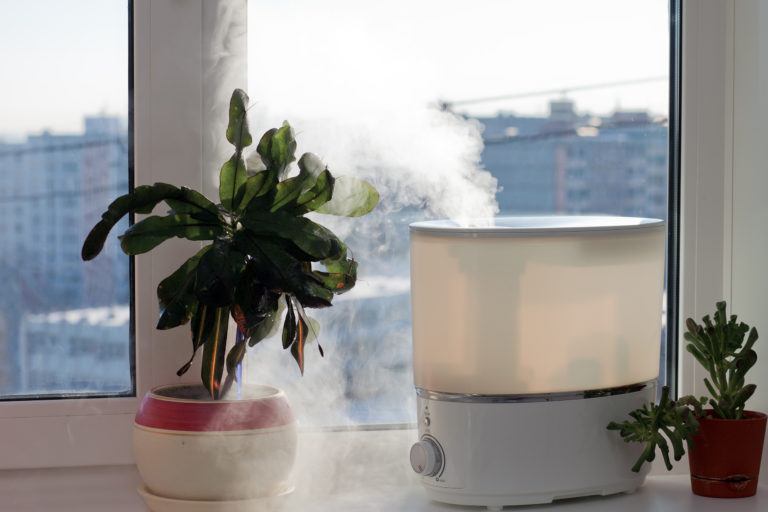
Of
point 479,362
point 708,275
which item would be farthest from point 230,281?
point 708,275

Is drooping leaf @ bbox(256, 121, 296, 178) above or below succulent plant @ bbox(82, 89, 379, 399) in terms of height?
above

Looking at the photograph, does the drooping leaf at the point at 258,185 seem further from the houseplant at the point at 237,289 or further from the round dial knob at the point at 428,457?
the round dial knob at the point at 428,457

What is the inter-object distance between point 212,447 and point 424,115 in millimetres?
607

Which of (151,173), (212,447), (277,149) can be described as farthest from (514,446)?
(151,173)

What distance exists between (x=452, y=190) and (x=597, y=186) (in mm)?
266

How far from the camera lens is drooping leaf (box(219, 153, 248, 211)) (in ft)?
4.01

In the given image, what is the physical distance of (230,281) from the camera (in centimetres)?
113

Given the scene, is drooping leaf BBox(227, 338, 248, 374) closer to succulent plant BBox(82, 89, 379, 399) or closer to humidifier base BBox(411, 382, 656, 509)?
succulent plant BBox(82, 89, 379, 399)

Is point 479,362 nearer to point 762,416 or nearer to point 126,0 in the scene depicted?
point 762,416

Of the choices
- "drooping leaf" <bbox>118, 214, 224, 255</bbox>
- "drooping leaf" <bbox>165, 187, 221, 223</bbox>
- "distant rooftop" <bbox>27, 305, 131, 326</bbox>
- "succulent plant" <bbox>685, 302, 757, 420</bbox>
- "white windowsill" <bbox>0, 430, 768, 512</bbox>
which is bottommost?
"white windowsill" <bbox>0, 430, 768, 512</bbox>

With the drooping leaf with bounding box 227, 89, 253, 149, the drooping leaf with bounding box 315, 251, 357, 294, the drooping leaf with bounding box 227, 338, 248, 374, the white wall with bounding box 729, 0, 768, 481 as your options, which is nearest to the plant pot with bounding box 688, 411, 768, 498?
the white wall with bounding box 729, 0, 768, 481

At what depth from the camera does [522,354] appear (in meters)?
1.25

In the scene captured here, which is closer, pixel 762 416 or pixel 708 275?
pixel 762 416

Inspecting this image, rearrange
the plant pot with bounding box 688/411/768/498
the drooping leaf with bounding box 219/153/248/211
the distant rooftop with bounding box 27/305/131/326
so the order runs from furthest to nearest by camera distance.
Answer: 1. the distant rooftop with bounding box 27/305/131/326
2. the plant pot with bounding box 688/411/768/498
3. the drooping leaf with bounding box 219/153/248/211
